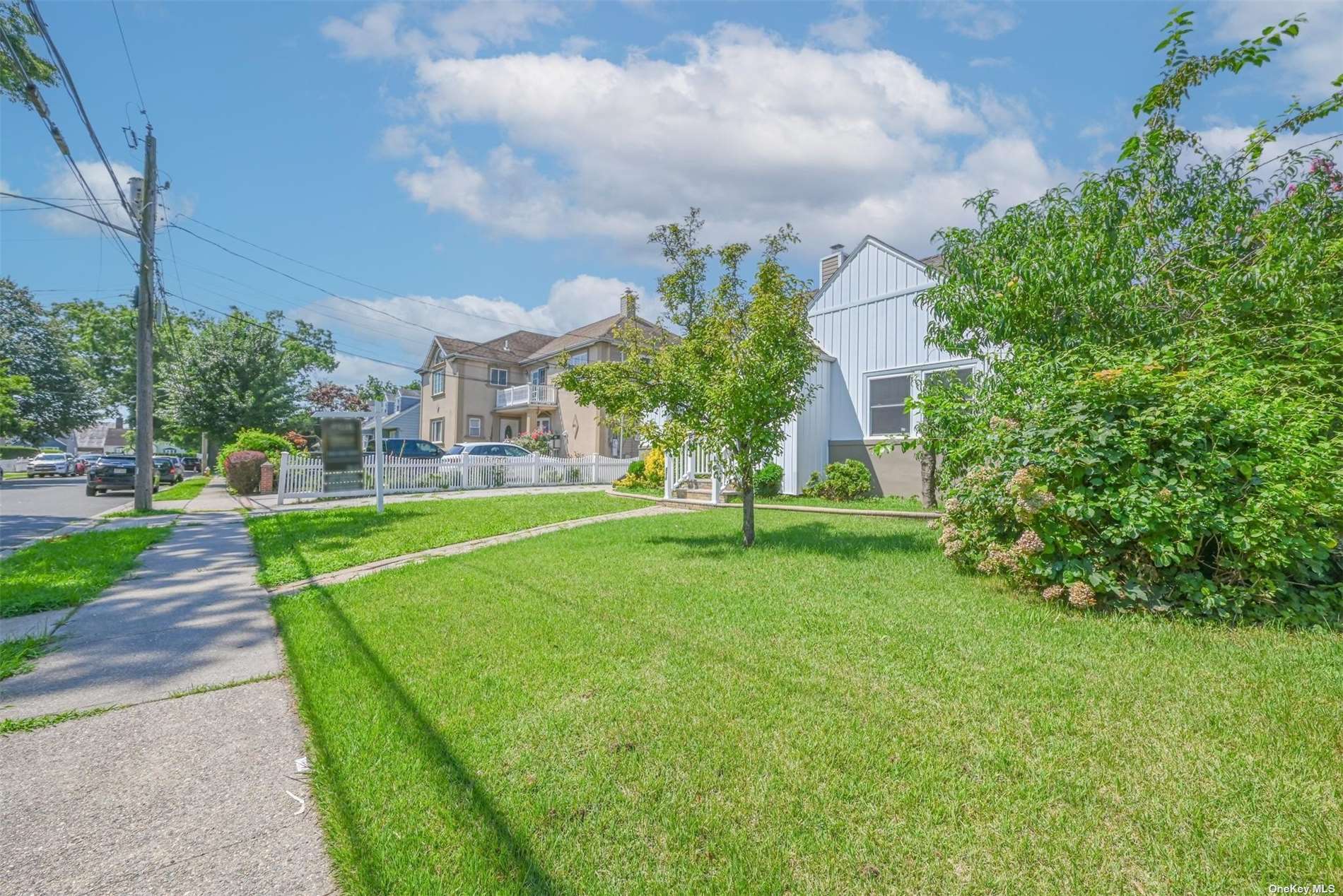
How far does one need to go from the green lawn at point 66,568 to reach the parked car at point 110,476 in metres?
12.2

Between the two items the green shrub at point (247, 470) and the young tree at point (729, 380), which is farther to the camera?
the green shrub at point (247, 470)

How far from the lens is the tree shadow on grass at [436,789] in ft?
6.77

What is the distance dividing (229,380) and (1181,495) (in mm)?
31942

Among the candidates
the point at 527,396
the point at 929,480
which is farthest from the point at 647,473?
the point at 527,396

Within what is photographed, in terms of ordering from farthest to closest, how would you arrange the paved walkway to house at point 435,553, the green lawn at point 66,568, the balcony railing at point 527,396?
the balcony railing at point 527,396
the paved walkway to house at point 435,553
the green lawn at point 66,568

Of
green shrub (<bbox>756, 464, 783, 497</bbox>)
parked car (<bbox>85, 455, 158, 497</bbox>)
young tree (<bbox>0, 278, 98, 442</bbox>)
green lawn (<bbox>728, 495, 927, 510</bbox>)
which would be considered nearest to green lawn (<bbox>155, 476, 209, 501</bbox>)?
parked car (<bbox>85, 455, 158, 497</bbox>)

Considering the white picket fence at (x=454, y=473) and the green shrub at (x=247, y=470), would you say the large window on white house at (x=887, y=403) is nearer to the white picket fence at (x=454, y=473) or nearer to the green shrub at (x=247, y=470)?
the white picket fence at (x=454, y=473)

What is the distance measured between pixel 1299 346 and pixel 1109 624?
2993 millimetres

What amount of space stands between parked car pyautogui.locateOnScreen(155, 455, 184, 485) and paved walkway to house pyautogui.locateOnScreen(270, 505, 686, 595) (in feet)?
93.7

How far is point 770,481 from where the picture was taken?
14531 mm

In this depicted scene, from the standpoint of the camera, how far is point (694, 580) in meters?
6.18

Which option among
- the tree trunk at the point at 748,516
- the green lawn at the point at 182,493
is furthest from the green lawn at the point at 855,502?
the green lawn at the point at 182,493

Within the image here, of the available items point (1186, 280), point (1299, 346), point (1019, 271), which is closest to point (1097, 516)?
point (1299, 346)

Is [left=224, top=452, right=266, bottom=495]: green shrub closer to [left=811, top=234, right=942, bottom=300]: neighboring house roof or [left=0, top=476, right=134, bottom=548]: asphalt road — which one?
[left=0, top=476, right=134, bottom=548]: asphalt road
